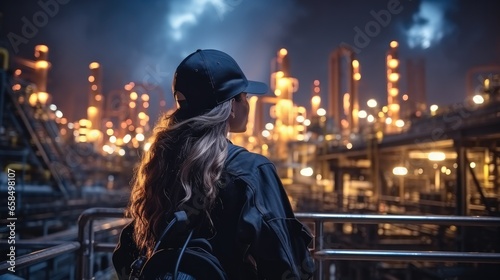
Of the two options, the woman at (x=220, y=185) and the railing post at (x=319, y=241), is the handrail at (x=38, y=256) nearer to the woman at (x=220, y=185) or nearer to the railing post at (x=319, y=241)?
the woman at (x=220, y=185)

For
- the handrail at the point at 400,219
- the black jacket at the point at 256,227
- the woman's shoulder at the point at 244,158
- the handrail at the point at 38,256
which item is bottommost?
the handrail at the point at 38,256

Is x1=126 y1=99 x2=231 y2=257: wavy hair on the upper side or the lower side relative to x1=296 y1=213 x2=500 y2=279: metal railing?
upper

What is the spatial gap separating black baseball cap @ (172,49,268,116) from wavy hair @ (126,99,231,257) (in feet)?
0.17

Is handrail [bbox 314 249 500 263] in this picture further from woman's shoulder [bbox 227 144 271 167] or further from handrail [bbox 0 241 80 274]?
handrail [bbox 0 241 80 274]

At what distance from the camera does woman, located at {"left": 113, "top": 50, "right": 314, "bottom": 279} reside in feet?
4.36

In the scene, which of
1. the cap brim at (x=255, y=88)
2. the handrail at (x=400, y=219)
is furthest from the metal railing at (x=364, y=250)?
the cap brim at (x=255, y=88)

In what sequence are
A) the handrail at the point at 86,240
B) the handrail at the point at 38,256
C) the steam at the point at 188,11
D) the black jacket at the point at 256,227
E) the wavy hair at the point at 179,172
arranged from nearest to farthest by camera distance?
1. the black jacket at the point at 256,227
2. the wavy hair at the point at 179,172
3. the handrail at the point at 38,256
4. the handrail at the point at 86,240
5. the steam at the point at 188,11

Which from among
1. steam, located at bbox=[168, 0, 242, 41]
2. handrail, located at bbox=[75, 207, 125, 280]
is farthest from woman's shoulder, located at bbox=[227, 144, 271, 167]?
steam, located at bbox=[168, 0, 242, 41]

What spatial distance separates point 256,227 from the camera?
129cm

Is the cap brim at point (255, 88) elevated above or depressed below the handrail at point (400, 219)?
above

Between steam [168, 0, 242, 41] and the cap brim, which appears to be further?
steam [168, 0, 242, 41]

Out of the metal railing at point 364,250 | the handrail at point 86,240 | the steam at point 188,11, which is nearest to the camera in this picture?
the metal railing at point 364,250

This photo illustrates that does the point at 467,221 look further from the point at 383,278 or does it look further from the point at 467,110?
the point at 467,110

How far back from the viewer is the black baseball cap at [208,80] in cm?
153
